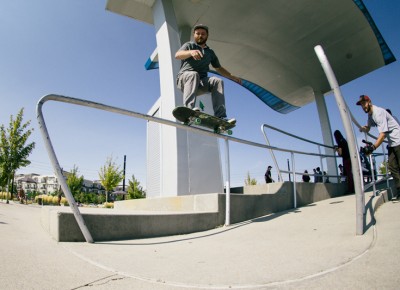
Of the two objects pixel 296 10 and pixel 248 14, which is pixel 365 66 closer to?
pixel 296 10

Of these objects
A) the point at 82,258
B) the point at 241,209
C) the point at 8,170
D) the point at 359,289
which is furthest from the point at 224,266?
the point at 8,170

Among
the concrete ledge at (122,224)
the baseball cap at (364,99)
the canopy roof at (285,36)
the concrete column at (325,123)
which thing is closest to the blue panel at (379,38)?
the canopy roof at (285,36)

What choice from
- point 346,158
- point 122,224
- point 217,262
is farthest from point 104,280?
point 346,158

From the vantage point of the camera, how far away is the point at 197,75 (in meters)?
3.79

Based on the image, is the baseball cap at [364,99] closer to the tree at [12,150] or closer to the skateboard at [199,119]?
the skateboard at [199,119]

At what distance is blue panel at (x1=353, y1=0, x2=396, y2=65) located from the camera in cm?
1075

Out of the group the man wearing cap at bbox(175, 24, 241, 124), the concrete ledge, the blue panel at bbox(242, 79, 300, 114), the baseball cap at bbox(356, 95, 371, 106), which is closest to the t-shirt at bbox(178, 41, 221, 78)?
the man wearing cap at bbox(175, 24, 241, 124)

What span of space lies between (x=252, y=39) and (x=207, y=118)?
10.3m

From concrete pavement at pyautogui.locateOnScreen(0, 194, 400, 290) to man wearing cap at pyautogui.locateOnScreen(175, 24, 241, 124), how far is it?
7.28 ft

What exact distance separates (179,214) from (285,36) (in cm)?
1237

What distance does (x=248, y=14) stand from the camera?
10461mm

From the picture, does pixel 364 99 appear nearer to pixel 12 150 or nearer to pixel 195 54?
pixel 195 54

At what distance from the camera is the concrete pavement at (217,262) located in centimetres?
121

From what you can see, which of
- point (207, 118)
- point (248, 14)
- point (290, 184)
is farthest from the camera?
point (248, 14)
